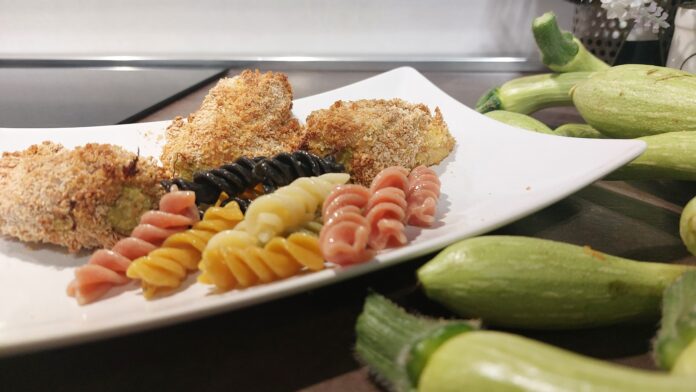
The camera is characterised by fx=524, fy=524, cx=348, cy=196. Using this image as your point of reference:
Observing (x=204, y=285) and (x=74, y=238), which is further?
(x=74, y=238)

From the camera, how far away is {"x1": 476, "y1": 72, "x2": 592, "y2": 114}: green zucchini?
2164 millimetres

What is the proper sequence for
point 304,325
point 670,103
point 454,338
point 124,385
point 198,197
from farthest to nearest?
1. point 670,103
2. point 198,197
3. point 304,325
4. point 124,385
5. point 454,338

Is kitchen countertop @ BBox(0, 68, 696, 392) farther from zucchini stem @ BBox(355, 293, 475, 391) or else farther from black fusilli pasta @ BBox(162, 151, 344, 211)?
black fusilli pasta @ BBox(162, 151, 344, 211)

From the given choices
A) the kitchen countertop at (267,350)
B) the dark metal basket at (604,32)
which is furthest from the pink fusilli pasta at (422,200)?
the dark metal basket at (604,32)

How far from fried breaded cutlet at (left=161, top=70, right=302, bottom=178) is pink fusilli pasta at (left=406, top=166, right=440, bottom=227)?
0.44m

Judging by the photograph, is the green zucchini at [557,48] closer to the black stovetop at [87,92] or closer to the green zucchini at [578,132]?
the green zucchini at [578,132]

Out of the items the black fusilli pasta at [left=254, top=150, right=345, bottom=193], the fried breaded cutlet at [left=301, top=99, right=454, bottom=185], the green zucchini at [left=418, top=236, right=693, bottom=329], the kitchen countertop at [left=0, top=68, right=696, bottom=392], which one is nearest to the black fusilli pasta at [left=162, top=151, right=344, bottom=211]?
the black fusilli pasta at [left=254, top=150, right=345, bottom=193]

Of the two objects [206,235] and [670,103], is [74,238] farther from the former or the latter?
[670,103]

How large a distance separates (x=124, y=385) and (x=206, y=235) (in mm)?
332

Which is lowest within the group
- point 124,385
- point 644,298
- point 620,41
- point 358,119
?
point 124,385

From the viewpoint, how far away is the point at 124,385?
906mm

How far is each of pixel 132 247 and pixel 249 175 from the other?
0.36 meters

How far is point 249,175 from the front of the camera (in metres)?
1.35

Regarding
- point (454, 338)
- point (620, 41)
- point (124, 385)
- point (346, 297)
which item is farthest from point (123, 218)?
point (620, 41)
